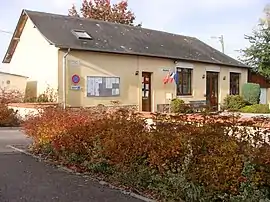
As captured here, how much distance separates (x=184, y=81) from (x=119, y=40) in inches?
203

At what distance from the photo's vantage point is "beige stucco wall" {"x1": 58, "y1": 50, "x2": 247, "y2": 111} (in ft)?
68.7

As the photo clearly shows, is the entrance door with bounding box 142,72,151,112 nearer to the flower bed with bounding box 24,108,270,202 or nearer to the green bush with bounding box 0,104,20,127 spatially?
the green bush with bounding box 0,104,20,127

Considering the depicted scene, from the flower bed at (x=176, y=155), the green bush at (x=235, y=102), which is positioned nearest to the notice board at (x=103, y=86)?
the green bush at (x=235, y=102)

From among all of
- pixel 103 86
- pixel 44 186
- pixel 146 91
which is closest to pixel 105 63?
pixel 103 86

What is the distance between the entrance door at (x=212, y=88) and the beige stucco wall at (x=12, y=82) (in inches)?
478

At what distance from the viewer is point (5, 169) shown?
8.66 meters

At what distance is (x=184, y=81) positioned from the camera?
1051 inches

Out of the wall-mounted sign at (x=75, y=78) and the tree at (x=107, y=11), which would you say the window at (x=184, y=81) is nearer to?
the wall-mounted sign at (x=75, y=78)

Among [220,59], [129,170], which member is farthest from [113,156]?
[220,59]

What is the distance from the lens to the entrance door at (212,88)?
2830cm

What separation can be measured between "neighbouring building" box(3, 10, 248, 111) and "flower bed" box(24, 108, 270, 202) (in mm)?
11873

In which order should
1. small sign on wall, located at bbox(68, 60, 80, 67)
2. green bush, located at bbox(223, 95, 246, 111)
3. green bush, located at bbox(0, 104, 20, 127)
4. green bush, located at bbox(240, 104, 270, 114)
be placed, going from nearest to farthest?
green bush, located at bbox(0, 104, 20, 127)
small sign on wall, located at bbox(68, 60, 80, 67)
green bush, located at bbox(240, 104, 270, 114)
green bush, located at bbox(223, 95, 246, 111)

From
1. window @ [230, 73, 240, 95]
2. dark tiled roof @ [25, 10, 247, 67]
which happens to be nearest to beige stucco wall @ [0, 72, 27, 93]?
dark tiled roof @ [25, 10, 247, 67]

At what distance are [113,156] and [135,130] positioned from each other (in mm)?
607
